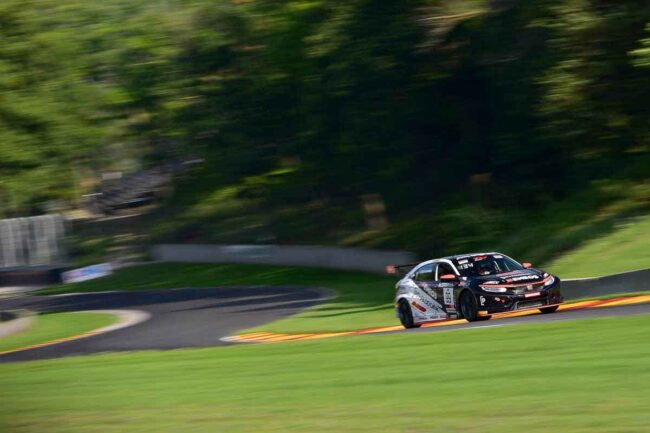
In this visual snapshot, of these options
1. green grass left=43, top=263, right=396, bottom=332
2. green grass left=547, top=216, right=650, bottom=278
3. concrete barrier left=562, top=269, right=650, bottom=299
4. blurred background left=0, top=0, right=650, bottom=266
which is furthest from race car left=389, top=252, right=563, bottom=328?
blurred background left=0, top=0, right=650, bottom=266

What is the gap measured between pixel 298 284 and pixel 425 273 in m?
18.1

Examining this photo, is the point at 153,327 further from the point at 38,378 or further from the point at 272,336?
the point at 38,378

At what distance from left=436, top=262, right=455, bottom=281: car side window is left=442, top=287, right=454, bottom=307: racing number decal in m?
0.35

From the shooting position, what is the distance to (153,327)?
92.2 ft

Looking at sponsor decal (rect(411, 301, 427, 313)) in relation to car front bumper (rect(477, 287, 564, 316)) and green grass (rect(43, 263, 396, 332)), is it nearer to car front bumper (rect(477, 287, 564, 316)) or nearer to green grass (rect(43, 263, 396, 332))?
car front bumper (rect(477, 287, 564, 316))

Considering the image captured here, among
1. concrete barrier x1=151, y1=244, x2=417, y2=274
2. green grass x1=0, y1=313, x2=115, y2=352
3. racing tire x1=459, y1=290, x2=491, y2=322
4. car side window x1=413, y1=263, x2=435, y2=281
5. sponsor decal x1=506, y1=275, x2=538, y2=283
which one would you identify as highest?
sponsor decal x1=506, y1=275, x2=538, y2=283

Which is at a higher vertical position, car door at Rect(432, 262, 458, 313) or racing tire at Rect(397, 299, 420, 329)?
car door at Rect(432, 262, 458, 313)

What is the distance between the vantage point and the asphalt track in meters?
19.2

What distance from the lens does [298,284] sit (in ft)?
128

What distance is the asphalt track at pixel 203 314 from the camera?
19.2 metres

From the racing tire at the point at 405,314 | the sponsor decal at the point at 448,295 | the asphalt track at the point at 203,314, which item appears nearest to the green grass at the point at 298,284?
the asphalt track at the point at 203,314

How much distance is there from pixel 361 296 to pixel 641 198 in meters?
7.69

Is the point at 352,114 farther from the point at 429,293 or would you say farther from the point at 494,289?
the point at 494,289

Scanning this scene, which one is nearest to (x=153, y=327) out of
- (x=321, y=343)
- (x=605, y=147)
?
(x=321, y=343)
